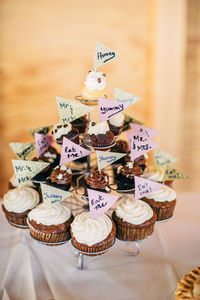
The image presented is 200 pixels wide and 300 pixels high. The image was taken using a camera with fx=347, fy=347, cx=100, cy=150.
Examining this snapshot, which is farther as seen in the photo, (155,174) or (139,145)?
(155,174)

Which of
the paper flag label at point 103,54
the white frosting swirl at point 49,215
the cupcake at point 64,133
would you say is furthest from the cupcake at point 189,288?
the paper flag label at point 103,54

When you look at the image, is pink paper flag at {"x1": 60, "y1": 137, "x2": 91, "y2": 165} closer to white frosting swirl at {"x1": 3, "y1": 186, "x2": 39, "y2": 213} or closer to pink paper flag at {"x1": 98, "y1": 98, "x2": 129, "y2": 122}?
pink paper flag at {"x1": 98, "y1": 98, "x2": 129, "y2": 122}

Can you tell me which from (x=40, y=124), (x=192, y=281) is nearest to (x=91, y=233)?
(x=192, y=281)

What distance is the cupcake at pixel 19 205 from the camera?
1.71 metres

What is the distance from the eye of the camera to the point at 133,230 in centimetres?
163

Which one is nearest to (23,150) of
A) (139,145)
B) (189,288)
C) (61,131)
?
(61,131)

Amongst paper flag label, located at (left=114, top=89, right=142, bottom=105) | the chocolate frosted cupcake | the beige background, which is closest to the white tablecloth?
the chocolate frosted cupcake

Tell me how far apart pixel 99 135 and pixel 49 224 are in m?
0.48

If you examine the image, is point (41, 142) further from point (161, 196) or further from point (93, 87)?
point (161, 196)

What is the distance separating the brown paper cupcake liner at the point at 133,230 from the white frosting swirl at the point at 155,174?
0.30 m

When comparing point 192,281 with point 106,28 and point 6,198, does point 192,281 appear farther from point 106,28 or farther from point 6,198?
point 106,28

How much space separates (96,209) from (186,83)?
2093 millimetres

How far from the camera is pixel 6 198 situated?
1.75 meters

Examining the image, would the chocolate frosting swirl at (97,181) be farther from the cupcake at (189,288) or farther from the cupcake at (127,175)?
the cupcake at (189,288)
